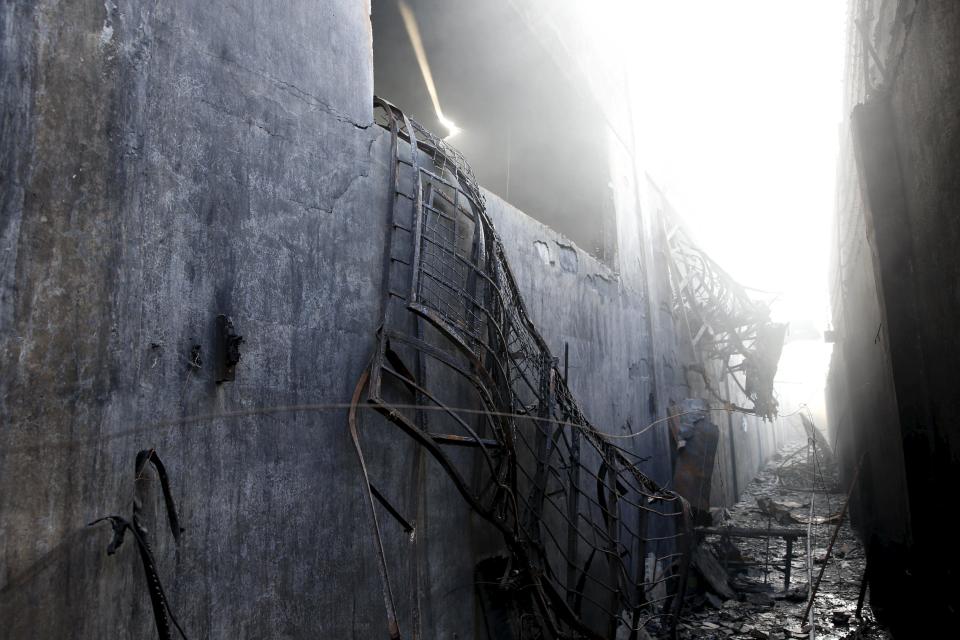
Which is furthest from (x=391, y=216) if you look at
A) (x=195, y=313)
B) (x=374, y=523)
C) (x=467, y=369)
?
(x=374, y=523)

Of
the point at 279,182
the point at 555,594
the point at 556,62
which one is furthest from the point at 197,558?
the point at 556,62

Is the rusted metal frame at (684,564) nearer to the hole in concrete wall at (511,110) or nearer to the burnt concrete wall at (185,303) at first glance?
the burnt concrete wall at (185,303)

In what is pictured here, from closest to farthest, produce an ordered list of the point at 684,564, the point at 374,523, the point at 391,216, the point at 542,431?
the point at 374,523, the point at 391,216, the point at 542,431, the point at 684,564

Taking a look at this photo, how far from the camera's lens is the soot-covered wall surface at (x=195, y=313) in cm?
185

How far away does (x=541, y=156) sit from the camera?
8383mm

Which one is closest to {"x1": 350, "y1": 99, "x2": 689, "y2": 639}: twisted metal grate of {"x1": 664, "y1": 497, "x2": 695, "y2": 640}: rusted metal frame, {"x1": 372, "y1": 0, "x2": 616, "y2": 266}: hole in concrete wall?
{"x1": 664, "y1": 497, "x2": 695, "y2": 640}: rusted metal frame

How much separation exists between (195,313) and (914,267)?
457cm

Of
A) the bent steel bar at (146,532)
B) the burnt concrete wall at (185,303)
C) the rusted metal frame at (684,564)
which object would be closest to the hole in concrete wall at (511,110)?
the rusted metal frame at (684,564)

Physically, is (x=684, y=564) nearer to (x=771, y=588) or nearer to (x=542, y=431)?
(x=542, y=431)

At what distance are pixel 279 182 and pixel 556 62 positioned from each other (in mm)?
5579

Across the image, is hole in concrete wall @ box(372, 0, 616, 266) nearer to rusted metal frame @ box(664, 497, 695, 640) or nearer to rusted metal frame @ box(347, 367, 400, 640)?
rusted metal frame @ box(664, 497, 695, 640)

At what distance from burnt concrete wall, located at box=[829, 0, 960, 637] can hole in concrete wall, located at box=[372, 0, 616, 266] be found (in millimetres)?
3269

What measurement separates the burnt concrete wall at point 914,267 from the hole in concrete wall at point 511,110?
3269 millimetres

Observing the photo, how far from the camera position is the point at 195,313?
91.9 inches
